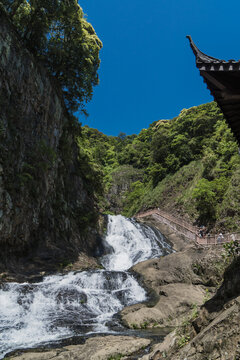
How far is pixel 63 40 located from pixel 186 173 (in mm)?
22359

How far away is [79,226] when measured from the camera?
895 inches

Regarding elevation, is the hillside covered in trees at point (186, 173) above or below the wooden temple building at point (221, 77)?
above

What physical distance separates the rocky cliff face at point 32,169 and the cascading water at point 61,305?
3.32 meters

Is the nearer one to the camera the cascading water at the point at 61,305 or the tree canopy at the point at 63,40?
the cascading water at the point at 61,305

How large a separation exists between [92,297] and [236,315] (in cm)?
942

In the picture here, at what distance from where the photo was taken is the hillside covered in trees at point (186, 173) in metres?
24.9

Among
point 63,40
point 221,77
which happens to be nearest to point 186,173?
point 63,40

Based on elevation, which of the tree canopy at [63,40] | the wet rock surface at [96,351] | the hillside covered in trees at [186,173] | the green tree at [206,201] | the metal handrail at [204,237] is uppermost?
the tree canopy at [63,40]

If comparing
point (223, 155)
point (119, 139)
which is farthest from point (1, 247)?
point (119, 139)

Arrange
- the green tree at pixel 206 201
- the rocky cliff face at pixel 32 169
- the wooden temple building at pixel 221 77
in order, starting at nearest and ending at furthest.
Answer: the wooden temple building at pixel 221 77
the rocky cliff face at pixel 32 169
the green tree at pixel 206 201

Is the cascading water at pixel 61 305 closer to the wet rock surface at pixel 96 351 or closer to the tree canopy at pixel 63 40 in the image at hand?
the wet rock surface at pixel 96 351

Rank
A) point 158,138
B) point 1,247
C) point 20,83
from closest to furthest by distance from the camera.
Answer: point 1,247
point 20,83
point 158,138

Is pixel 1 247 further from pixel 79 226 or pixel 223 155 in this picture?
pixel 223 155

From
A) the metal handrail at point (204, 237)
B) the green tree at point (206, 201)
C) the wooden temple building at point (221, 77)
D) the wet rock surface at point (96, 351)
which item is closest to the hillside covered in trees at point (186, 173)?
the green tree at point (206, 201)
